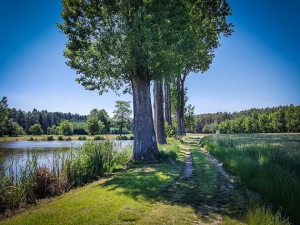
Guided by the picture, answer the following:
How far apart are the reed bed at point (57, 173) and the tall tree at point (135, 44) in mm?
1937

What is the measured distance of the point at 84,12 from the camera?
11109mm

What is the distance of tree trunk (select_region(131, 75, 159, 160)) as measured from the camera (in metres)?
11.4

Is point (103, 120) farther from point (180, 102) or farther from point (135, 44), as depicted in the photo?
point (135, 44)

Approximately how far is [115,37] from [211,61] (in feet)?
58.4

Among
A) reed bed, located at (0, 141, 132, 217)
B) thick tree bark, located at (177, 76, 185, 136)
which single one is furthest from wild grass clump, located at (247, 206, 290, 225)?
thick tree bark, located at (177, 76, 185, 136)

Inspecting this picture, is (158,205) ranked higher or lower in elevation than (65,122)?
lower

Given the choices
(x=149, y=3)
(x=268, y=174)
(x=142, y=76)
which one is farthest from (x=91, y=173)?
(x=149, y=3)

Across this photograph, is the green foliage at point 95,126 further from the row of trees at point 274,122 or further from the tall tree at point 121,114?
the row of trees at point 274,122

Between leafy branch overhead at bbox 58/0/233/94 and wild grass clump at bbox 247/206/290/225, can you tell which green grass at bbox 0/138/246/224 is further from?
leafy branch overhead at bbox 58/0/233/94

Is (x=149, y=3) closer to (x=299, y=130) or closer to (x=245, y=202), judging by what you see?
(x=245, y=202)

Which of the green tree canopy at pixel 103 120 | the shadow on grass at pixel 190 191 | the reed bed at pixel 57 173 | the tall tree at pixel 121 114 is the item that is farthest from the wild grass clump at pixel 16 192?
the tall tree at pixel 121 114

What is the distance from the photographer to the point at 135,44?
9.50m

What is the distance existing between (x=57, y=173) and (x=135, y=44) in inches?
273

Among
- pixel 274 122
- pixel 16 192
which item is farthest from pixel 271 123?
pixel 16 192
